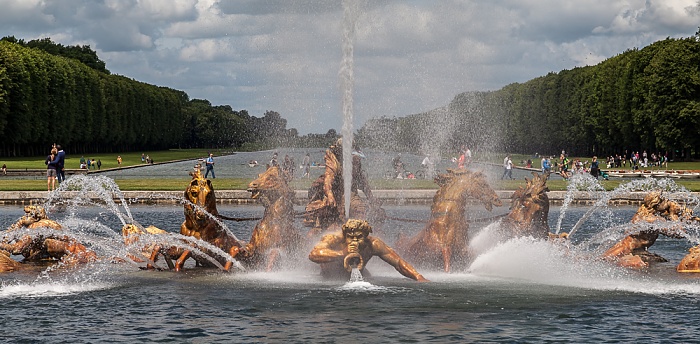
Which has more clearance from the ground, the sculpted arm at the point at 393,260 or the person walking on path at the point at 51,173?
the person walking on path at the point at 51,173

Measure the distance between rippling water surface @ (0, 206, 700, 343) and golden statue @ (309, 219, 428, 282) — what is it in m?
0.31

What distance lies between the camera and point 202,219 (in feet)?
59.9

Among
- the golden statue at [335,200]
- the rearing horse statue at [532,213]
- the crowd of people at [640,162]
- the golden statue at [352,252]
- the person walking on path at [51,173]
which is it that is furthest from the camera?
the crowd of people at [640,162]

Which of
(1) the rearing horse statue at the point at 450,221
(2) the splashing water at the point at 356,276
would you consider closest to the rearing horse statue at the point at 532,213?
(1) the rearing horse statue at the point at 450,221

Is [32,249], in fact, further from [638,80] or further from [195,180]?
[638,80]

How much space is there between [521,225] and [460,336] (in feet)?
23.5

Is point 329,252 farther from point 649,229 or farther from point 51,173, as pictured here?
point 51,173

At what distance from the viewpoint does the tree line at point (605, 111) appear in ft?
267

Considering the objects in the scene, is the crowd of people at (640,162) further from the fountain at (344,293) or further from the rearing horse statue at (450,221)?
the rearing horse statue at (450,221)

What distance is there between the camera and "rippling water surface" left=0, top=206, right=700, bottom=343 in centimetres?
1301

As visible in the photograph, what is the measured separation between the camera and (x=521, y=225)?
19.6m

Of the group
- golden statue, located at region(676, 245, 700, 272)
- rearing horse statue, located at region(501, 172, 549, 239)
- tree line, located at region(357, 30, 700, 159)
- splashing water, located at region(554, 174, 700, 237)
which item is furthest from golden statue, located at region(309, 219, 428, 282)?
tree line, located at region(357, 30, 700, 159)

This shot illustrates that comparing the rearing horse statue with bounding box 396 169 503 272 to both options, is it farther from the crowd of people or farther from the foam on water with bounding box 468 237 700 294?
the crowd of people

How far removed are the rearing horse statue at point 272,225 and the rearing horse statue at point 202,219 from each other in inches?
14.9
